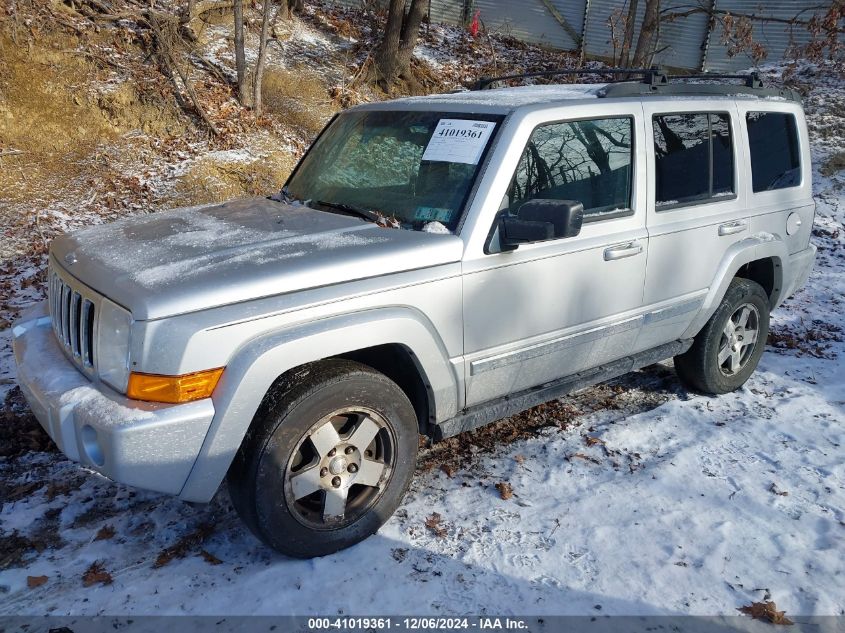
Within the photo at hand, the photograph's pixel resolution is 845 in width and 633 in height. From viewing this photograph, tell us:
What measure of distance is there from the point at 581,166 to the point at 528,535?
6.14ft

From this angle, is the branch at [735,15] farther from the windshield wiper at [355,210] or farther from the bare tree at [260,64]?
the windshield wiper at [355,210]

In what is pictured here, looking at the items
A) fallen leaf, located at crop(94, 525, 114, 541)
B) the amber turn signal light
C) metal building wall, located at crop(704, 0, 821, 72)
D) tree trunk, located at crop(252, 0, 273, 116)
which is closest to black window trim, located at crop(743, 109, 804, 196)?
the amber turn signal light

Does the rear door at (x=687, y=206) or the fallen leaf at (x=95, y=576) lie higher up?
the rear door at (x=687, y=206)

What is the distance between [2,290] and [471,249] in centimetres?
495

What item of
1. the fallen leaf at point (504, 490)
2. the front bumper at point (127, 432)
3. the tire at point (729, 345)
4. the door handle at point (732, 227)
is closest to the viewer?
the front bumper at point (127, 432)

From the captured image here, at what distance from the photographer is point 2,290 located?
610 cm

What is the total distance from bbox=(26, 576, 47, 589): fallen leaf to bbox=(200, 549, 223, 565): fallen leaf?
0.63m

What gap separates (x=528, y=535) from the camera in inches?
127

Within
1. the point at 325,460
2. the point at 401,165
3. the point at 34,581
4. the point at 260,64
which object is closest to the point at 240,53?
the point at 260,64

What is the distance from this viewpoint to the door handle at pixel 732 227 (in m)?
4.22

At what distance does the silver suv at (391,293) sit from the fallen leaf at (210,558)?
33 cm

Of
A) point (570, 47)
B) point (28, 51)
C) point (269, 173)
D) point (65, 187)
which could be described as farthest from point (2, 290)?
point (570, 47)

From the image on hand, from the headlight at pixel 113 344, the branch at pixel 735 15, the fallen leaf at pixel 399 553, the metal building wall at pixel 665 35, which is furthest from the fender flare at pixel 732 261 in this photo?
the metal building wall at pixel 665 35

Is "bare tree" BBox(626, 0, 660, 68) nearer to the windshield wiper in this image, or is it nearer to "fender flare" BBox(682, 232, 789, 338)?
"fender flare" BBox(682, 232, 789, 338)
